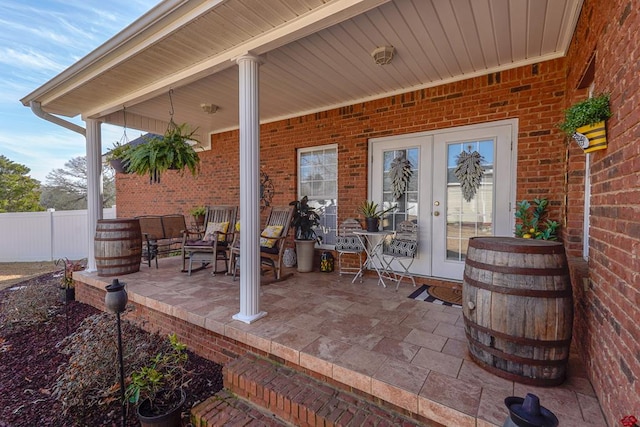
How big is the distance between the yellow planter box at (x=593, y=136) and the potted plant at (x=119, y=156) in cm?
460

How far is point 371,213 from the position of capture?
13.0 ft

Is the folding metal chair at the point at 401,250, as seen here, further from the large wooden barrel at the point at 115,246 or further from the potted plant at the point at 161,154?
the large wooden barrel at the point at 115,246

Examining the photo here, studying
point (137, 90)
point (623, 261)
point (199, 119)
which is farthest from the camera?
point (199, 119)

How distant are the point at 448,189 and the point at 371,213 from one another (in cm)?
102

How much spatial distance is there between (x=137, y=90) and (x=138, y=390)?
3.51 m

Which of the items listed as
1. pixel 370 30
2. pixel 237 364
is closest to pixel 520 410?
pixel 237 364

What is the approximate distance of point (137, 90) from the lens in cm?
372

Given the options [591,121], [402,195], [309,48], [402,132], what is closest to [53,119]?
[309,48]

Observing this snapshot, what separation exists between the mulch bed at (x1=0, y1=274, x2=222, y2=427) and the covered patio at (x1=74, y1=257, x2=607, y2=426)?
0.22 m

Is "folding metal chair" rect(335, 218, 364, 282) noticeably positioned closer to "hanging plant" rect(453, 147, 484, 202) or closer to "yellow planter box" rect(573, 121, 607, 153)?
"hanging plant" rect(453, 147, 484, 202)

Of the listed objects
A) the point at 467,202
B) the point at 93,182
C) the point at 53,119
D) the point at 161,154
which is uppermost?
the point at 53,119

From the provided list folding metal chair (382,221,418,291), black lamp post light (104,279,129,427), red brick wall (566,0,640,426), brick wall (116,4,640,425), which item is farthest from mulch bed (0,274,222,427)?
brick wall (116,4,640,425)

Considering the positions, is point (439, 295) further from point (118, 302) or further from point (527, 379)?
point (118, 302)

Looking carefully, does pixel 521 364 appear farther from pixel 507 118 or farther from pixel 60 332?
pixel 60 332
